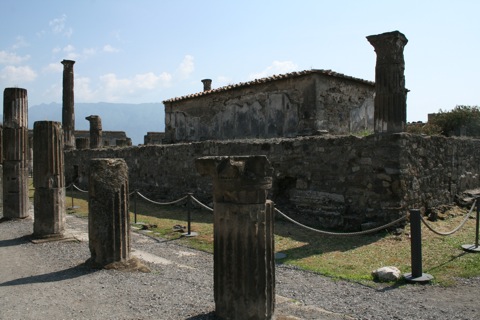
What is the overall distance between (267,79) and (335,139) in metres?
6.08

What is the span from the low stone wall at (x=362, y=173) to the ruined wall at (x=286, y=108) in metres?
3.53

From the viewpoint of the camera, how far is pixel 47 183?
26.8 feet

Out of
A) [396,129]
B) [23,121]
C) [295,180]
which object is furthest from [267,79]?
[23,121]

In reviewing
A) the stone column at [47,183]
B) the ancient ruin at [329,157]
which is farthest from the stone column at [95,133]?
the stone column at [47,183]

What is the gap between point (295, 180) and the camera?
1004cm

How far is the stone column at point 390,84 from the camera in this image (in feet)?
29.0

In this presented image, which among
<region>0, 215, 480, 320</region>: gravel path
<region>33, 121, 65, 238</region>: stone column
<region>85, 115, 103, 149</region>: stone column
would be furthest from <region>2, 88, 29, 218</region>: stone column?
<region>85, 115, 103, 149</region>: stone column

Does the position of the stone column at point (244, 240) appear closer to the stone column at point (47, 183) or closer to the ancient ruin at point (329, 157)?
the ancient ruin at point (329, 157)

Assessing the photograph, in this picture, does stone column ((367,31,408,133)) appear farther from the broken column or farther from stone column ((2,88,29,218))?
the broken column

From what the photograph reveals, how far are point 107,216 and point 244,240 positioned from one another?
9.78 feet

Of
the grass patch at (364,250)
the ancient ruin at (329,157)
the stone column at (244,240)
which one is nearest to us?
the stone column at (244,240)

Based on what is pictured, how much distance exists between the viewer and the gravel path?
166 inches

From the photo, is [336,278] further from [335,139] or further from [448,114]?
[448,114]

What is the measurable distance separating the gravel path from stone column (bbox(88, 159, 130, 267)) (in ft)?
0.99
